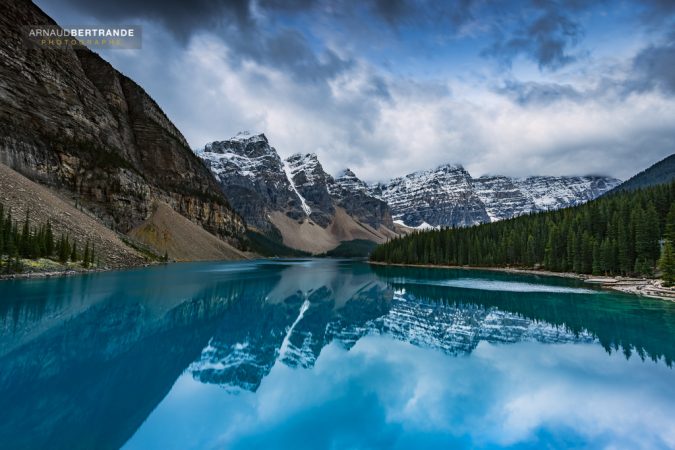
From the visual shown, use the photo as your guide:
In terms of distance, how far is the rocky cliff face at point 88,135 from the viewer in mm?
96312

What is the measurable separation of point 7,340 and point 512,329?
30599 mm

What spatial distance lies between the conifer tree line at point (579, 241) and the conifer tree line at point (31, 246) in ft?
268

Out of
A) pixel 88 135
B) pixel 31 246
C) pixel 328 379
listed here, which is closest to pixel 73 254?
pixel 31 246

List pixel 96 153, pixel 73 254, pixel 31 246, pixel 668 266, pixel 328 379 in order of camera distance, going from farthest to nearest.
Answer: pixel 96 153, pixel 73 254, pixel 31 246, pixel 668 266, pixel 328 379

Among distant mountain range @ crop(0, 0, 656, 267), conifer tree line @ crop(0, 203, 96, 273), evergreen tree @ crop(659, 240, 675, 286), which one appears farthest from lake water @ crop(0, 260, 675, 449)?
distant mountain range @ crop(0, 0, 656, 267)

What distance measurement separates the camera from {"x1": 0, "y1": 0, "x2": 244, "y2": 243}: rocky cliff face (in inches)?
3792

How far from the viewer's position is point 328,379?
16.1m

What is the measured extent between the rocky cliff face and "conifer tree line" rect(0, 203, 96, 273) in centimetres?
4173

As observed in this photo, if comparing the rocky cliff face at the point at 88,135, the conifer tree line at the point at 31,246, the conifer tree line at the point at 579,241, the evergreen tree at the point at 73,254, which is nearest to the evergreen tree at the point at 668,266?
the conifer tree line at the point at 579,241

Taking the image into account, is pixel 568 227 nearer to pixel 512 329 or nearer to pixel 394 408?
pixel 512 329

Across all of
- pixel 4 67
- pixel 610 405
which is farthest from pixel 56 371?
pixel 4 67

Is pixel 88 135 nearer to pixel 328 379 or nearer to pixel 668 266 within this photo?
pixel 328 379

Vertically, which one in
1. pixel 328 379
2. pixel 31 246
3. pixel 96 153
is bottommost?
pixel 328 379

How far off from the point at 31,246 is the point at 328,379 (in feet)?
185
